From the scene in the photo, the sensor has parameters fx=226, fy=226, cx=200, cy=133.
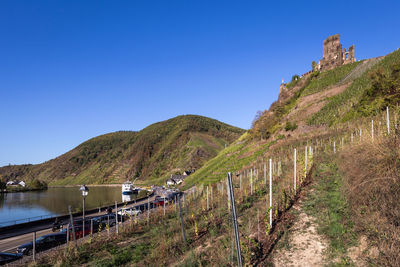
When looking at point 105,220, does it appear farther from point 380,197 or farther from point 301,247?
point 380,197

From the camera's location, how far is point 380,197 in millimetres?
5281

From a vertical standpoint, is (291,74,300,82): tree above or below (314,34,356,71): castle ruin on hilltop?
below

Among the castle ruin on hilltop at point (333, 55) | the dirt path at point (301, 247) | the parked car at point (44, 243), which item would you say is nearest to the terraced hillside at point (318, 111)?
the castle ruin on hilltop at point (333, 55)

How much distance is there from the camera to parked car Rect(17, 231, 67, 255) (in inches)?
626

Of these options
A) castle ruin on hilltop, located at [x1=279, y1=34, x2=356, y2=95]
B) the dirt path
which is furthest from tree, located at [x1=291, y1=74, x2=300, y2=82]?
the dirt path

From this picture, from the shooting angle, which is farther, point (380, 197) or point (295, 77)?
point (295, 77)

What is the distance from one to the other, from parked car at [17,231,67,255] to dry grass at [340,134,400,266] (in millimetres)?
19572

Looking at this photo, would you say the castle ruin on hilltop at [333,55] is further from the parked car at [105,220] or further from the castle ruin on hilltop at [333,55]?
the parked car at [105,220]

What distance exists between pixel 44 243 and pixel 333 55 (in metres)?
112

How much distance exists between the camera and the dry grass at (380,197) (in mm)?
4203

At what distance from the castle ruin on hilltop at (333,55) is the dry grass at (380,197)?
103 meters

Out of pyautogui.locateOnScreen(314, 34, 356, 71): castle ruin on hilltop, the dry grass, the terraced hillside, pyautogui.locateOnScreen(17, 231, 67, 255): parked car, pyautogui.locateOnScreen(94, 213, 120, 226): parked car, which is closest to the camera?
the dry grass

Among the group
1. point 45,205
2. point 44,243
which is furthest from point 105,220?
point 45,205

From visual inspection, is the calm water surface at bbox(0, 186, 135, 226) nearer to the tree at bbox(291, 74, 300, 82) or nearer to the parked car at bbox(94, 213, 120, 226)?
the parked car at bbox(94, 213, 120, 226)
